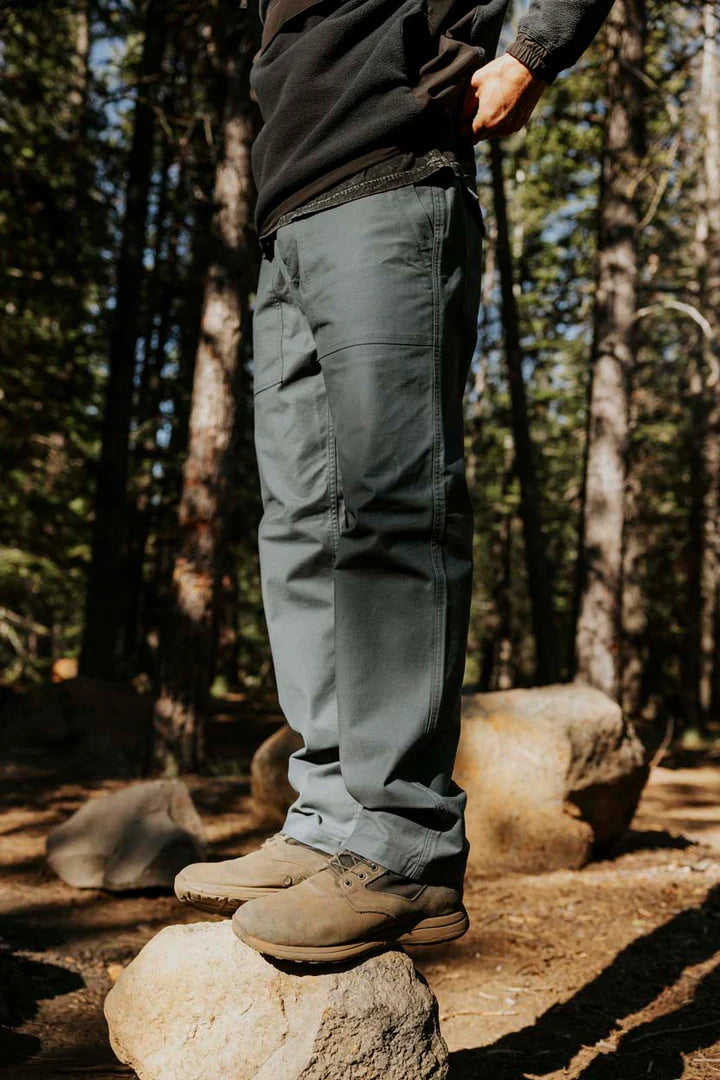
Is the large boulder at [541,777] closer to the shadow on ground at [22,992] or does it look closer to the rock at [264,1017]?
the shadow on ground at [22,992]

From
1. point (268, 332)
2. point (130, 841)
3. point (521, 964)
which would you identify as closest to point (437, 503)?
point (268, 332)

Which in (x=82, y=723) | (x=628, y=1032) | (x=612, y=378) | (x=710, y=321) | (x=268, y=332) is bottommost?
(x=82, y=723)

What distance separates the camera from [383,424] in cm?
206

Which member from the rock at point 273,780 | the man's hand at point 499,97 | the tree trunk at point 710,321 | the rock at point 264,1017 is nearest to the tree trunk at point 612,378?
the rock at point 273,780

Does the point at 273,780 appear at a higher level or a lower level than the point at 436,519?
lower

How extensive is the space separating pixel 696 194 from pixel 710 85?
3.72 metres

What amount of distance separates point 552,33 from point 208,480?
577cm

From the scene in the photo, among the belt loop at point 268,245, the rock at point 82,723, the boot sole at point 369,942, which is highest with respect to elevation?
the belt loop at point 268,245

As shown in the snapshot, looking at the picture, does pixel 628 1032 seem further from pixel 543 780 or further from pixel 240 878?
pixel 543 780

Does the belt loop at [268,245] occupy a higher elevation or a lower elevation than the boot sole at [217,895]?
higher

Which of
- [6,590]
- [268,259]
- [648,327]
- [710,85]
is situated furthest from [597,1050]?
[648,327]

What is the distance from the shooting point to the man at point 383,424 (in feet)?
6.74

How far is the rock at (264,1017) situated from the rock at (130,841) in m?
2.32

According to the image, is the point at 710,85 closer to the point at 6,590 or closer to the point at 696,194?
the point at 696,194
